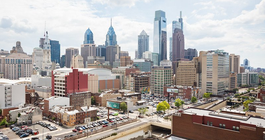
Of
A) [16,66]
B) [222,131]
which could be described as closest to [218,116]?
[222,131]

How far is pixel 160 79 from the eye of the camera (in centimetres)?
12000

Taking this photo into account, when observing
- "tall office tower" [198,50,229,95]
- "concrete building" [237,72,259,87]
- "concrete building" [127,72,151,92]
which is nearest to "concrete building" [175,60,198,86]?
"tall office tower" [198,50,229,95]

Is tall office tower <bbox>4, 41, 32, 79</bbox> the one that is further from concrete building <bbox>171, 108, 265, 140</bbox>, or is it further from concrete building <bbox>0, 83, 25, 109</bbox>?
concrete building <bbox>171, 108, 265, 140</bbox>

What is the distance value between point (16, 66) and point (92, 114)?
462 ft

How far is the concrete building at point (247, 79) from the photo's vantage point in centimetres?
18112

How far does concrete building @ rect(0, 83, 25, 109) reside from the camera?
2712 inches

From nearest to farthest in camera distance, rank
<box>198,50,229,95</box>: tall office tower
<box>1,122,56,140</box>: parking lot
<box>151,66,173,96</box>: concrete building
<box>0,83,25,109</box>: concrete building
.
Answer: <box>1,122,56,140</box>: parking lot, <box>0,83,25,109</box>: concrete building, <box>198,50,229,95</box>: tall office tower, <box>151,66,173,96</box>: concrete building

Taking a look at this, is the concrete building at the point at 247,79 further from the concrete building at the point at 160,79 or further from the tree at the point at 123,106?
the tree at the point at 123,106

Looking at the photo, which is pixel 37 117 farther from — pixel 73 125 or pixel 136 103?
pixel 136 103

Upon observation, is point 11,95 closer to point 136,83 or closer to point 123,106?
point 123,106

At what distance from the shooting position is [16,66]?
572 feet

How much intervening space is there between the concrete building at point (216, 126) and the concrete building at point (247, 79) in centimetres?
15725

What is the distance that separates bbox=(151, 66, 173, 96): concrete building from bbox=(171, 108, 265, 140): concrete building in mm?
74220

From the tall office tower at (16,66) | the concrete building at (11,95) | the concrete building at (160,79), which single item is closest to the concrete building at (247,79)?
the concrete building at (160,79)
